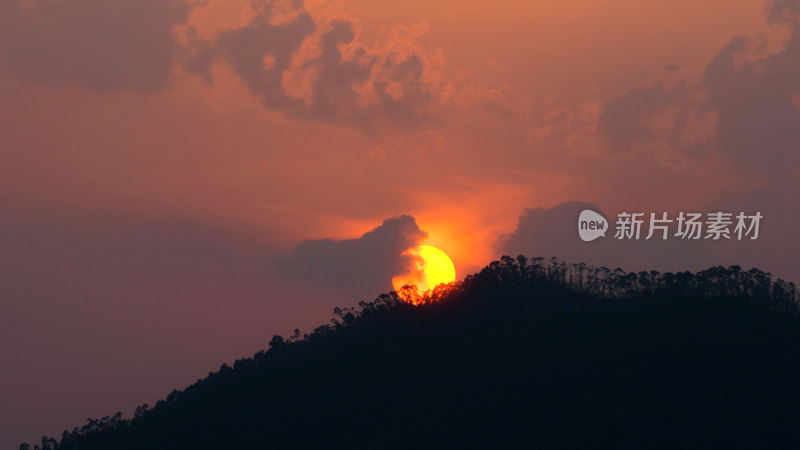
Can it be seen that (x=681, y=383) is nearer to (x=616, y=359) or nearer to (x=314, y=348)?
(x=616, y=359)

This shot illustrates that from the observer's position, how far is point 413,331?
405 ft

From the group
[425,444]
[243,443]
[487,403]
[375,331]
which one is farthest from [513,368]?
[243,443]

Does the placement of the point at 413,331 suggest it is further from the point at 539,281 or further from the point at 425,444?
the point at 425,444

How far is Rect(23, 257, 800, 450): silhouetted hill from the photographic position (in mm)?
91875

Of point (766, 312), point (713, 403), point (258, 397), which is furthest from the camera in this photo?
point (258, 397)

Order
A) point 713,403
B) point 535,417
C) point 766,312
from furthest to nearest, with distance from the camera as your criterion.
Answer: point 766,312
point 535,417
point 713,403

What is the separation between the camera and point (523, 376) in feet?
350

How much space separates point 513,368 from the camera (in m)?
109

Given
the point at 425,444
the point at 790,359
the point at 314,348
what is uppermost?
the point at 314,348

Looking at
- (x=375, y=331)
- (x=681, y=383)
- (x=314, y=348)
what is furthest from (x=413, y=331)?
(x=681, y=383)

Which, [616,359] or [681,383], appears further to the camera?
[616,359]

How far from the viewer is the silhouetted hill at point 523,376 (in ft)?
301

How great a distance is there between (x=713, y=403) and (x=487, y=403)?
76.0 ft

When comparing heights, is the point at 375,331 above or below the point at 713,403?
above
